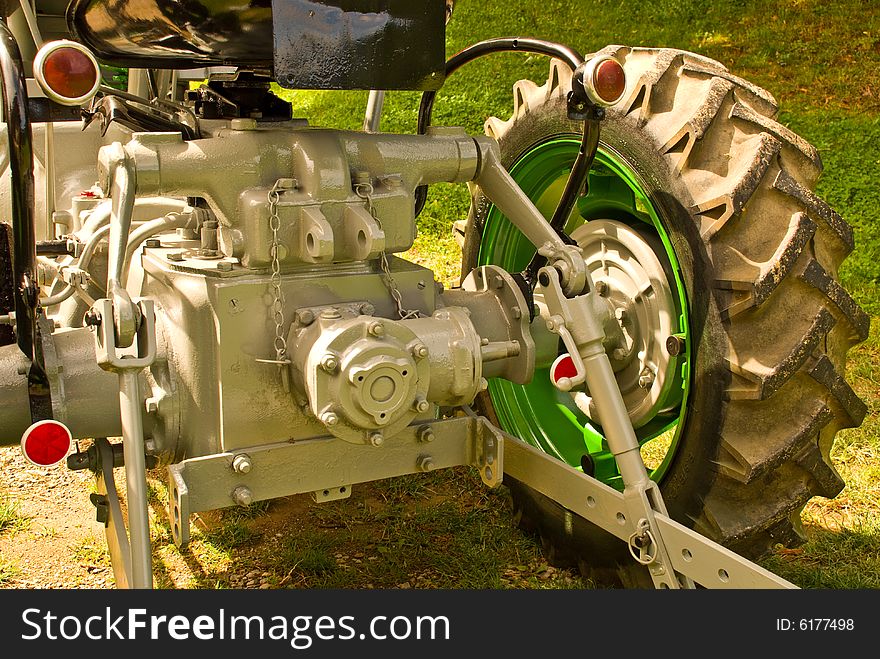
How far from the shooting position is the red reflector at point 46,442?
2363 mm

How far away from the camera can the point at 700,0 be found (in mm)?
9539

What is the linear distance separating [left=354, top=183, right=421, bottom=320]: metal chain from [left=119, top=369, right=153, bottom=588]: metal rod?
702mm

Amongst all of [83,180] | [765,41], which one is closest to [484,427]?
[83,180]

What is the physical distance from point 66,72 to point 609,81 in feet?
4.42

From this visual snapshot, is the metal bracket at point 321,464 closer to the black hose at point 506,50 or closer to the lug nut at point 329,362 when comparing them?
the lug nut at point 329,362

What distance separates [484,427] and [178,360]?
843 mm

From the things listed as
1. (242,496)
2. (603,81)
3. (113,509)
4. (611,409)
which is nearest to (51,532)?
(113,509)

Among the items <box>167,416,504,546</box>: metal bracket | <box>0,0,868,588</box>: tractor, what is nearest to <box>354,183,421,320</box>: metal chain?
<box>0,0,868,588</box>: tractor

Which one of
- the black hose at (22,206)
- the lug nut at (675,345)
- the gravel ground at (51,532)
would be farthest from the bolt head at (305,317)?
the gravel ground at (51,532)

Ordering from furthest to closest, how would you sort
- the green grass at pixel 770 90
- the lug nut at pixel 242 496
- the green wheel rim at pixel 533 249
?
1. the green grass at pixel 770 90
2. the green wheel rim at pixel 533 249
3. the lug nut at pixel 242 496

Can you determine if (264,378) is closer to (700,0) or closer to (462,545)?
(462,545)

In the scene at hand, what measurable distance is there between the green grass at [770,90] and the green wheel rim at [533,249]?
0.42 metres

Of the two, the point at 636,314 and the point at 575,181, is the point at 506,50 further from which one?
the point at 636,314

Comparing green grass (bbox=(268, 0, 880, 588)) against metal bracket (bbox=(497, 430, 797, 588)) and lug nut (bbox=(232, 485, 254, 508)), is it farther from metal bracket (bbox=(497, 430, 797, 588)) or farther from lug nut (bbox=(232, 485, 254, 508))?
lug nut (bbox=(232, 485, 254, 508))
